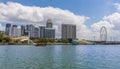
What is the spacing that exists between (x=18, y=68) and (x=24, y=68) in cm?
116

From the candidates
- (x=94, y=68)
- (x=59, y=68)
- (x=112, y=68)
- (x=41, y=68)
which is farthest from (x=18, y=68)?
(x=112, y=68)

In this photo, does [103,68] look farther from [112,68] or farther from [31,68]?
[31,68]

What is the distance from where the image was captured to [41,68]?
42938 mm

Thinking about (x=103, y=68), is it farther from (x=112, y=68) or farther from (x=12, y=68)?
(x=12, y=68)

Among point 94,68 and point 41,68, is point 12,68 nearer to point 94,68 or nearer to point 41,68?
point 41,68

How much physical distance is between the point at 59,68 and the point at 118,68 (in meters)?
12.0

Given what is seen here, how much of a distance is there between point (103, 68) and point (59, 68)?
29.5 ft

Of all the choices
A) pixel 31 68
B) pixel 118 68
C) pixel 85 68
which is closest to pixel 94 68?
pixel 85 68

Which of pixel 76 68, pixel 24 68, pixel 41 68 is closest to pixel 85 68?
pixel 76 68

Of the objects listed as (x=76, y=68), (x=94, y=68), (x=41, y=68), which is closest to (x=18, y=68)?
(x=41, y=68)

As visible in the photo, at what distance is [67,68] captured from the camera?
43.3m

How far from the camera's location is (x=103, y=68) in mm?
44562

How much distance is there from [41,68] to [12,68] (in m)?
5.57

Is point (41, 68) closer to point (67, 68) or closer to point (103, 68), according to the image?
point (67, 68)
